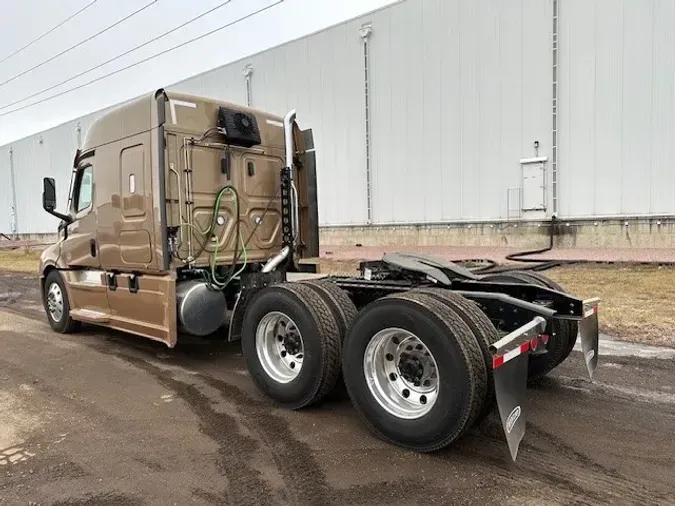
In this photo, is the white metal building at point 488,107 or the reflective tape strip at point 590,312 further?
the white metal building at point 488,107

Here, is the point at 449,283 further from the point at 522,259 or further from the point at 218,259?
the point at 522,259

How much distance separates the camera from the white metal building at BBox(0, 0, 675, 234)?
15023mm

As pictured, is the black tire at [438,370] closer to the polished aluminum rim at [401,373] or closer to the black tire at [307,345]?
the polished aluminum rim at [401,373]

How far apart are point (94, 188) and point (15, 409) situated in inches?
118

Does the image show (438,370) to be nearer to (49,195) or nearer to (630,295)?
(49,195)

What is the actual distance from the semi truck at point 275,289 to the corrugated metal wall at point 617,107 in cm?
1216

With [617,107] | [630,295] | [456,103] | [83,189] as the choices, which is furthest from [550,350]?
[456,103]

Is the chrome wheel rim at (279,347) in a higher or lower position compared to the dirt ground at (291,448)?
higher

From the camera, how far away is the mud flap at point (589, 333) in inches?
153

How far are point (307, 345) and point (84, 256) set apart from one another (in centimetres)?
417

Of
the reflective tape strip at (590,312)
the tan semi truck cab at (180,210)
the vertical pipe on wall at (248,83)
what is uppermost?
the vertical pipe on wall at (248,83)

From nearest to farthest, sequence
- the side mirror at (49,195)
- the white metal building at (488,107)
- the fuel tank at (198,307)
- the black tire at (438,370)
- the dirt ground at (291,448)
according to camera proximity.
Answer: the dirt ground at (291,448) < the black tire at (438,370) < the fuel tank at (198,307) < the side mirror at (49,195) < the white metal building at (488,107)

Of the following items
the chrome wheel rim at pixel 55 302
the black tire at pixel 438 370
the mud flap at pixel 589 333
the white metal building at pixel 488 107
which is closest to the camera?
the black tire at pixel 438 370

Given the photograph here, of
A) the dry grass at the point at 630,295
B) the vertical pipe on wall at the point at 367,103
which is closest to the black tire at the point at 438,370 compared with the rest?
the dry grass at the point at 630,295
